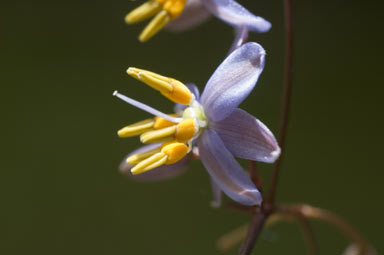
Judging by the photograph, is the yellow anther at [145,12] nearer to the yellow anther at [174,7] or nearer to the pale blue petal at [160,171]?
the yellow anther at [174,7]

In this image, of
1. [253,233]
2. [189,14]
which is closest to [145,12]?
[189,14]

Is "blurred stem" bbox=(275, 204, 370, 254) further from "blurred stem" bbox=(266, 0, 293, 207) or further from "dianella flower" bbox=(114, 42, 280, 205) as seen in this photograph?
"dianella flower" bbox=(114, 42, 280, 205)

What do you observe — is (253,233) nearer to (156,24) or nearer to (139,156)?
(139,156)

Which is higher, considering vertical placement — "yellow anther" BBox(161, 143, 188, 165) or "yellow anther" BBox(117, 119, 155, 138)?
"yellow anther" BBox(117, 119, 155, 138)

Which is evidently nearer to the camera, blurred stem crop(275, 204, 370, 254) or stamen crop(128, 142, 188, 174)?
stamen crop(128, 142, 188, 174)

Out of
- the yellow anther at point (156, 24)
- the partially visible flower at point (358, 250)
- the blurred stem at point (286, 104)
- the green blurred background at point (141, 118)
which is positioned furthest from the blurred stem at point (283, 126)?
the green blurred background at point (141, 118)

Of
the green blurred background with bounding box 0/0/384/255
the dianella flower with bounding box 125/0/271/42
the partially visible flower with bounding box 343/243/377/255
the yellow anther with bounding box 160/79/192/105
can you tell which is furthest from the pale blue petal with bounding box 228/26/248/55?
the green blurred background with bounding box 0/0/384/255

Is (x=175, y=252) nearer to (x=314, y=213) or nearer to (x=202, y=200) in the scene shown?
(x=202, y=200)
